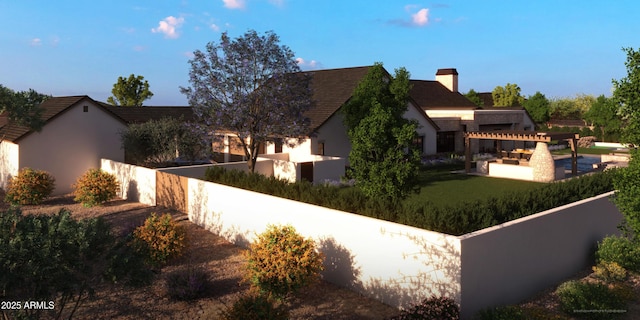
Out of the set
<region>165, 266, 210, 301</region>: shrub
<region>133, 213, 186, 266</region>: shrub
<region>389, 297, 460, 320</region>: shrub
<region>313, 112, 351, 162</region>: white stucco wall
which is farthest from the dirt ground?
<region>313, 112, 351, 162</region>: white stucco wall

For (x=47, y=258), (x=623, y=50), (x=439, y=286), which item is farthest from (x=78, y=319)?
(x=623, y=50)

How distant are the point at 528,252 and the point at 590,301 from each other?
1.63 m

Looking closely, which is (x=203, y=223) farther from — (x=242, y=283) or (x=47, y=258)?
(x=47, y=258)

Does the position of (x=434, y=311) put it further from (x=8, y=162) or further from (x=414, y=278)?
(x=8, y=162)

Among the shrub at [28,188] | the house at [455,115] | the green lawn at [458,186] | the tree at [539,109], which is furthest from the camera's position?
the tree at [539,109]

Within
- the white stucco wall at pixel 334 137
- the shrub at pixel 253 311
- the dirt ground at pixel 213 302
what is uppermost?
the white stucco wall at pixel 334 137

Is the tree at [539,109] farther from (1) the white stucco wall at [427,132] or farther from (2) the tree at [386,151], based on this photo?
(2) the tree at [386,151]

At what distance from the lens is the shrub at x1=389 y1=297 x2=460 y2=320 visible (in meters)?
8.41

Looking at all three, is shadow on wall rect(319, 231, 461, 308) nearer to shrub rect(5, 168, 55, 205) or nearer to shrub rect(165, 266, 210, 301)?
shrub rect(165, 266, 210, 301)

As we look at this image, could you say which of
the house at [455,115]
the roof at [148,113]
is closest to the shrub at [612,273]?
the house at [455,115]

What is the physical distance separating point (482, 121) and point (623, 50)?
3297 cm

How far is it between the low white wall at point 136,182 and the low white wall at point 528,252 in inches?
603

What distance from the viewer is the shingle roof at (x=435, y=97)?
1875 inches

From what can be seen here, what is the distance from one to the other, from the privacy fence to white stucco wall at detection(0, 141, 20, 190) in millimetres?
14953
